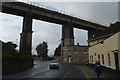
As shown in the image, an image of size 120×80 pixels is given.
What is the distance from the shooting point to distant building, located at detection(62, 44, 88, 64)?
217 feet

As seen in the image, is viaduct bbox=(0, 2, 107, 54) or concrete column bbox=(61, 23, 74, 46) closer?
viaduct bbox=(0, 2, 107, 54)

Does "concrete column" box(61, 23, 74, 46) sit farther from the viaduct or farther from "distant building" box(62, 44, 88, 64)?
"distant building" box(62, 44, 88, 64)

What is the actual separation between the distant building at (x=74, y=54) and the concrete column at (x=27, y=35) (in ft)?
76.1

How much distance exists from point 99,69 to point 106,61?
20.9ft

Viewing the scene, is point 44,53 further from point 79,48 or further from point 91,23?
point 91,23

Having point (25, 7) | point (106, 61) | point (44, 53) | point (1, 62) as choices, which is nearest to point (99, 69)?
point (106, 61)

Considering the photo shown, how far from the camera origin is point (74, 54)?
67250 mm

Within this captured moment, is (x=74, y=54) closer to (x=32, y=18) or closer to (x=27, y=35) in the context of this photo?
(x=32, y=18)

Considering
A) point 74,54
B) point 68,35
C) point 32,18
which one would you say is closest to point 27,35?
point 32,18

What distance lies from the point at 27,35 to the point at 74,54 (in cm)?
2769

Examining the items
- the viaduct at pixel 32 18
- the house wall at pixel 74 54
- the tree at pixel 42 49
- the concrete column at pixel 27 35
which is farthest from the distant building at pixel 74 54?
the tree at pixel 42 49

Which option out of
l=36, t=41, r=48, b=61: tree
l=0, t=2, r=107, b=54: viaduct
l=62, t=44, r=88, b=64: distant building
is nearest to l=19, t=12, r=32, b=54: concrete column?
l=0, t=2, r=107, b=54: viaduct

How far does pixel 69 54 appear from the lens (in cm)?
6656

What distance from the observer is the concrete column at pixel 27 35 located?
45.2 meters
